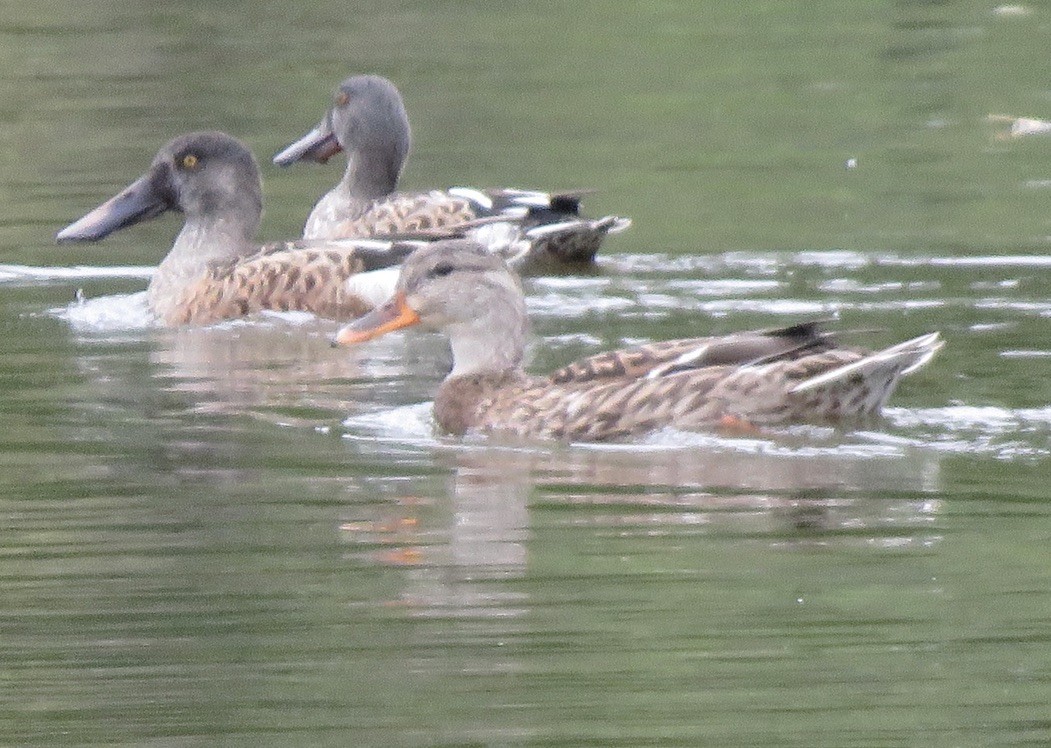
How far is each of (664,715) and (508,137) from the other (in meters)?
12.4

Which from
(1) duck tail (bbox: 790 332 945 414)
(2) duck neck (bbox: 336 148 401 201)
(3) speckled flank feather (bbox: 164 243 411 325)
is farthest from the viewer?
(2) duck neck (bbox: 336 148 401 201)

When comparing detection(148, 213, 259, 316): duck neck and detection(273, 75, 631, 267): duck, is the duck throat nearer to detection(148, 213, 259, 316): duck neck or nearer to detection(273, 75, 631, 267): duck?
detection(273, 75, 631, 267): duck

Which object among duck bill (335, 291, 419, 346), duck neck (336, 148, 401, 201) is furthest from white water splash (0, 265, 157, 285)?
duck bill (335, 291, 419, 346)

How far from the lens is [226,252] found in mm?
13570

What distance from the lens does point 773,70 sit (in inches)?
804

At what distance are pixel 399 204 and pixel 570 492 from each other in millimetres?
6112

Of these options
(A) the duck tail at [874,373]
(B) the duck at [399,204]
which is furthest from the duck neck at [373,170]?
(A) the duck tail at [874,373]

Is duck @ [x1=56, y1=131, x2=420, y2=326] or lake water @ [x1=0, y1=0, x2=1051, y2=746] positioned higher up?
duck @ [x1=56, y1=131, x2=420, y2=326]

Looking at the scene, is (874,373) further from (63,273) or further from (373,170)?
(373,170)

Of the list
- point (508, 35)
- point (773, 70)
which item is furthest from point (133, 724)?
point (508, 35)

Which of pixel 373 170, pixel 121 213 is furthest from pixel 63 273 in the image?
pixel 373 170

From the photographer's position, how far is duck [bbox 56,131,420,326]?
12.8m

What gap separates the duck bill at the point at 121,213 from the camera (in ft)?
44.4

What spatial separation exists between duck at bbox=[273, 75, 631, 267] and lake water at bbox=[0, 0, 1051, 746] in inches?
12.6
